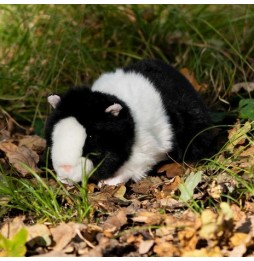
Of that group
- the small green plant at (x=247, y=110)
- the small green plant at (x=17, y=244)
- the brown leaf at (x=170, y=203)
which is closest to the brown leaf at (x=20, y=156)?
the brown leaf at (x=170, y=203)

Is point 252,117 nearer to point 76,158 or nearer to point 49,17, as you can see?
point 76,158

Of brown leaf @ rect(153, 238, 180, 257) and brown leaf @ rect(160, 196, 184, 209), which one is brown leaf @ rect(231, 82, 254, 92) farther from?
brown leaf @ rect(153, 238, 180, 257)

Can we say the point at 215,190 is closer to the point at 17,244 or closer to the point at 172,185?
the point at 172,185

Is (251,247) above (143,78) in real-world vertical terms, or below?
below

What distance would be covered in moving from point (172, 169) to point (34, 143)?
141 cm

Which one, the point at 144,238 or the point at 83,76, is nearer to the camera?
the point at 144,238

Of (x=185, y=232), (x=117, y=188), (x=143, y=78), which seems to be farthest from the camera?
(x=143, y=78)

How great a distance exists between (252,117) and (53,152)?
5.74ft

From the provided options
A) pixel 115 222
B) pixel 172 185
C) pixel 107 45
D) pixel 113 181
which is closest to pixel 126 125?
pixel 113 181

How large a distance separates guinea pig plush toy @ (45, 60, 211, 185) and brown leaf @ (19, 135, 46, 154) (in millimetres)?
888

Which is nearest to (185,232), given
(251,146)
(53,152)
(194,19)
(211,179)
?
(211,179)

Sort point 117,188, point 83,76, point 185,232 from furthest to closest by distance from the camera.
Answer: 1. point 83,76
2. point 117,188
3. point 185,232

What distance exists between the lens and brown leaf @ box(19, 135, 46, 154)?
220 inches

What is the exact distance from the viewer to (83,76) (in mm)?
6531
